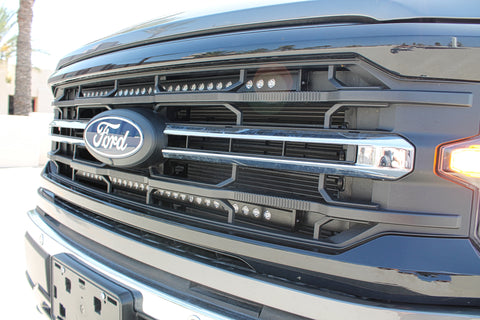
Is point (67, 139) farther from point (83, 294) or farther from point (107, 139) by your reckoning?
point (83, 294)

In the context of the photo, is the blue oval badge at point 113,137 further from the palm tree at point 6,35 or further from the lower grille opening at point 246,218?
the palm tree at point 6,35

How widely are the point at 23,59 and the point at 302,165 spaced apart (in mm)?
14179

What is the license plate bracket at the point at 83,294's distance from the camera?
146cm

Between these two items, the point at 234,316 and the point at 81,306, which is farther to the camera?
the point at 81,306

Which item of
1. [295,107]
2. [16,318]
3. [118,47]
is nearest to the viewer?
[295,107]

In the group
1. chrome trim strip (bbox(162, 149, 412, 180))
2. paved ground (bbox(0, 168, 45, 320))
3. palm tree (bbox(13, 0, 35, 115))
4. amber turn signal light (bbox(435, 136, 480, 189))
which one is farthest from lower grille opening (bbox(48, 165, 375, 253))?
palm tree (bbox(13, 0, 35, 115))

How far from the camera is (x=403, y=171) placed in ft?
3.35

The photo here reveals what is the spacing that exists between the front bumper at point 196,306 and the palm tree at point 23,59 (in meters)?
12.5

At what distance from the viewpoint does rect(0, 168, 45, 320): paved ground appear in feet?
9.01

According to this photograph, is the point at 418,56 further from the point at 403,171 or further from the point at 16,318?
the point at 16,318

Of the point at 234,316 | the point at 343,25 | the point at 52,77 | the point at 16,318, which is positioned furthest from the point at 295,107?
the point at 16,318

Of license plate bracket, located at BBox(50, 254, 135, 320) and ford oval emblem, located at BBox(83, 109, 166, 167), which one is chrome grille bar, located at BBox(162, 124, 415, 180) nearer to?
ford oval emblem, located at BBox(83, 109, 166, 167)

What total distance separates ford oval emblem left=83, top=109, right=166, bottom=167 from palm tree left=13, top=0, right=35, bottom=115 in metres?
12.9

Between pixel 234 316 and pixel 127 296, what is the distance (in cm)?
50
